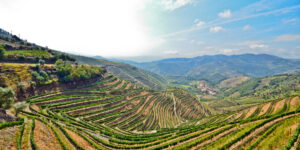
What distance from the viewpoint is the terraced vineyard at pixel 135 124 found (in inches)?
1351

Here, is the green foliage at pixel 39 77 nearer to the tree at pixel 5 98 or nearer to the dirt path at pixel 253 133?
the tree at pixel 5 98

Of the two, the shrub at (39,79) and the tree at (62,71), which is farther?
the tree at (62,71)

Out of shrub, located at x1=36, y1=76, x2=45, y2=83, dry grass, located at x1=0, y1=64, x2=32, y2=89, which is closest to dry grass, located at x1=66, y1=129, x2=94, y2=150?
dry grass, located at x1=0, y1=64, x2=32, y2=89

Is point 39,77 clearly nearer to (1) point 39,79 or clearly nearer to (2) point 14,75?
(1) point 39,79

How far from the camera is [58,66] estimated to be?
104 meters

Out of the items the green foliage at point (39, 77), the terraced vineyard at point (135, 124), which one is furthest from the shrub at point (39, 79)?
the terraced vineyard at point (135, 124)

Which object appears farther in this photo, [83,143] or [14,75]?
[14,75]

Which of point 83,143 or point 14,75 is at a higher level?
point 14,75

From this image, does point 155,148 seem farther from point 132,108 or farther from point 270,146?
point 132,108

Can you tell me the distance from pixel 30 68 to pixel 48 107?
147 feet

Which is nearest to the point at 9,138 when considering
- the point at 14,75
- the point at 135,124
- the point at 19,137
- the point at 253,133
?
the point at 19,137

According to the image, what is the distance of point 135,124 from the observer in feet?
279

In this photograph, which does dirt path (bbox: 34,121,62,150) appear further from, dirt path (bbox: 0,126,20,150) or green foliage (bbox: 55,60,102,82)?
green foliage (bbox: 55,60,102,82)

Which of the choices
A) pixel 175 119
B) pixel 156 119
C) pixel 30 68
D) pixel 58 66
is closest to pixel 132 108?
pixel 156 119
